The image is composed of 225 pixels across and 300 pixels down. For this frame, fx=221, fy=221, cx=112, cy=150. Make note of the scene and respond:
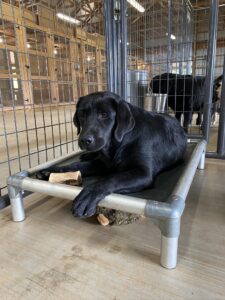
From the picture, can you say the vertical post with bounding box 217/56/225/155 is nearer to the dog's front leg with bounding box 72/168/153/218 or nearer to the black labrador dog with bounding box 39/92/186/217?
the black labrador dog with bounding box 39/92/186/217

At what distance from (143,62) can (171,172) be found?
2.72m

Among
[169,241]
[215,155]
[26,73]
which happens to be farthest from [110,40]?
[169,241]

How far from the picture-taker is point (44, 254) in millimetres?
1021

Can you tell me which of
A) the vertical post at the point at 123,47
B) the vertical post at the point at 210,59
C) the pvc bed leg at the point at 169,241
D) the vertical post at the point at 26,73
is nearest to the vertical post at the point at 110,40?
the vertical post at the point at 123,47

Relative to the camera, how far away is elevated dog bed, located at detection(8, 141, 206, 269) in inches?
34.6

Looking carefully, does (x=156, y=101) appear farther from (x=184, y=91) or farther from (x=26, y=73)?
(x=26, y=73)

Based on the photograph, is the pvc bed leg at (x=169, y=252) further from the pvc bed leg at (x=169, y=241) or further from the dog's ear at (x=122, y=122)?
the dog's ear at (x=122, y=122)

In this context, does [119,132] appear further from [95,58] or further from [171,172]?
[95,58]

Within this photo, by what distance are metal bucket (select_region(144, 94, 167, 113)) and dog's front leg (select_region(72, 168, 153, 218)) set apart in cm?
239

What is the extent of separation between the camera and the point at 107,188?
1048 millimetres

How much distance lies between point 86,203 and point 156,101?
2703mm

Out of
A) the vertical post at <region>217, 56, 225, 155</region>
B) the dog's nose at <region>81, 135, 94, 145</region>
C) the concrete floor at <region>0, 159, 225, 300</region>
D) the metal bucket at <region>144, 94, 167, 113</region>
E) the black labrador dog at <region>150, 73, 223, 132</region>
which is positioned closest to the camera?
the concrete floor at <region>0, 159, 225, 300</region>

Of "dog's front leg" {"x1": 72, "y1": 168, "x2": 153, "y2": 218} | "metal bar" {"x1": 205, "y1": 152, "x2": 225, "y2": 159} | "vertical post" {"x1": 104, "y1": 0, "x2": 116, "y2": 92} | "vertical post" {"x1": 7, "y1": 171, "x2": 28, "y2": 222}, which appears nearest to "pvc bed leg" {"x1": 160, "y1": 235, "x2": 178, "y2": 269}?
"dog's front leg" {"x1": 72, "y1": 168, "x2": 153, "y2": 218}

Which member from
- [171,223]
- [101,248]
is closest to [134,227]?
[101,248]
